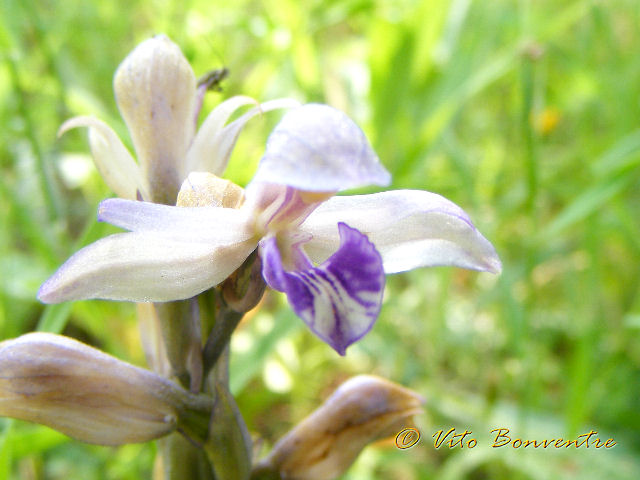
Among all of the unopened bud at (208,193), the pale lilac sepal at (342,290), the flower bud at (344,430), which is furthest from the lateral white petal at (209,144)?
the flower bud at (344,430)

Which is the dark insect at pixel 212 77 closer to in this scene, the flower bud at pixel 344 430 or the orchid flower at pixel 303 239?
the orchid flower at pixel 303 239

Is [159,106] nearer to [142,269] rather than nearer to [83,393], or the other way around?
[142,269]

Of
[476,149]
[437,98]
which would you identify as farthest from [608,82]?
[476,149]

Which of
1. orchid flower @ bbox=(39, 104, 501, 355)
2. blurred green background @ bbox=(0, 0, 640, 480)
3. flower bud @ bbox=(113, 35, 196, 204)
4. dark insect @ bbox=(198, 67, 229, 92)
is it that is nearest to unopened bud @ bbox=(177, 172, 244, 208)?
orchid flower @ bbox=(39, 104, 501, 355)

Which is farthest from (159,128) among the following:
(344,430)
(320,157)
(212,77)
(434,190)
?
(434,190)

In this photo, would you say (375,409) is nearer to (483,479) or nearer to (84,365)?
(84,365)

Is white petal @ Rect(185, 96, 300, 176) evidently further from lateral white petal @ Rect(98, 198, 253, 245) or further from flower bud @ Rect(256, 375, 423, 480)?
flower bud @ Rect(256, 375, 423, 480)

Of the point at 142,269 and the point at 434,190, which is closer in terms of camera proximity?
the point at 142,269
